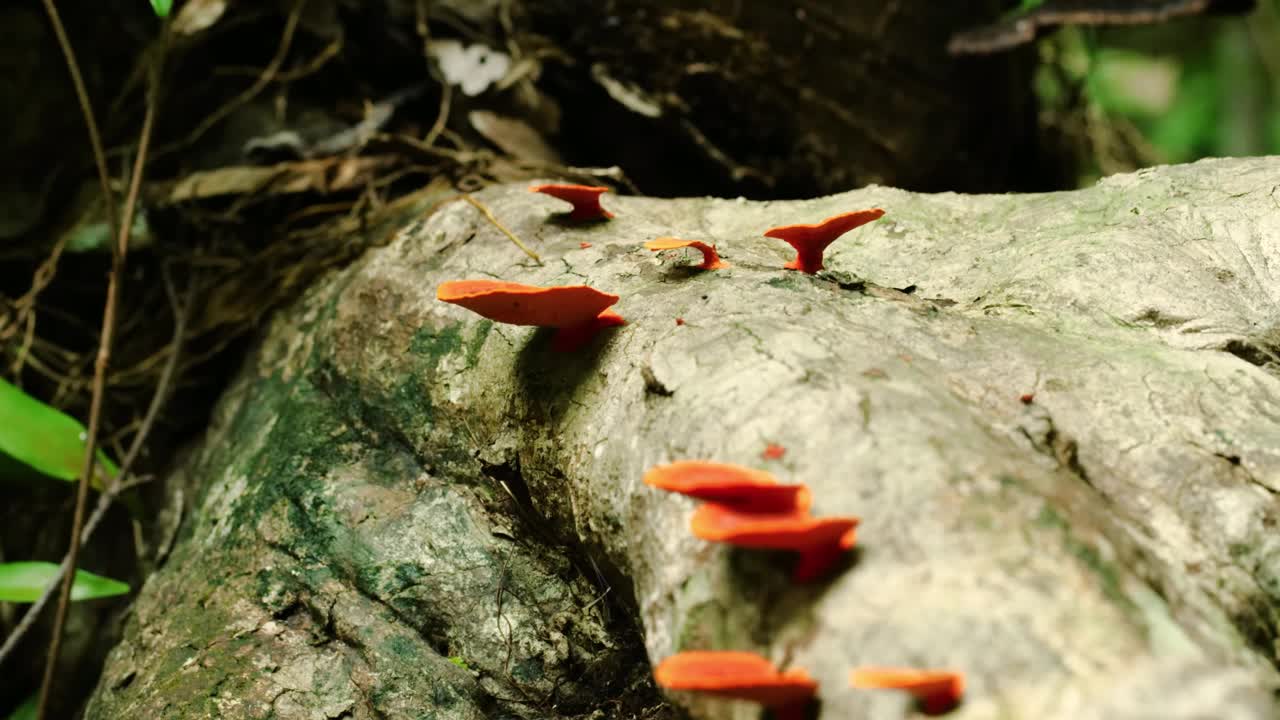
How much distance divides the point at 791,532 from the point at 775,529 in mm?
24

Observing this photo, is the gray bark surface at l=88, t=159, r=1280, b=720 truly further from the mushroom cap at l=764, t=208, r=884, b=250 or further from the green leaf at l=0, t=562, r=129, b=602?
the green leaf at l=0, t=562, r=129, b=602

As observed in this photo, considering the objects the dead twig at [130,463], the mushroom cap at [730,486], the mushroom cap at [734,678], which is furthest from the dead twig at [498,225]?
the mushroom cap at [734,678]

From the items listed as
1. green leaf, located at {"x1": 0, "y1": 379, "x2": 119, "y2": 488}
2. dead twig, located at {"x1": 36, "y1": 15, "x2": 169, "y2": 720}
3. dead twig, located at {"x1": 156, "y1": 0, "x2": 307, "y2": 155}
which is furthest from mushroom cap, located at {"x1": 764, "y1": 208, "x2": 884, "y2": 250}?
dead twig, located at {"x1": 156, "y1": 0, "x2": 307, "y2": 155}

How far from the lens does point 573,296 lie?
1.68 meters

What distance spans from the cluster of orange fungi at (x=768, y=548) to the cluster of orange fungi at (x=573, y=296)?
567 mm

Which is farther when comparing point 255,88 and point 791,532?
point 255,88

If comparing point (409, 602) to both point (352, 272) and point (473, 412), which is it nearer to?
point (473, 412)

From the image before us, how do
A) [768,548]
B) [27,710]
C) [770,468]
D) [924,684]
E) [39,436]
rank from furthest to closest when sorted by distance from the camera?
[27,710] → [39,436] → [770,468] → [768,548] → [924,684]

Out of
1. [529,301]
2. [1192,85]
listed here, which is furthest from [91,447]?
[1192,85]

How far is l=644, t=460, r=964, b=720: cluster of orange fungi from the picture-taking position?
100 centimetres

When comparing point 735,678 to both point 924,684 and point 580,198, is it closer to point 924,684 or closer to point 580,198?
point 924,684

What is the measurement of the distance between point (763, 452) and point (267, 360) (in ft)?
7.29

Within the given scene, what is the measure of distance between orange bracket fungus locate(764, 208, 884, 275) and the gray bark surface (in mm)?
82

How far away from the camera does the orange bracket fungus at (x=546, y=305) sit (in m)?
1.57
